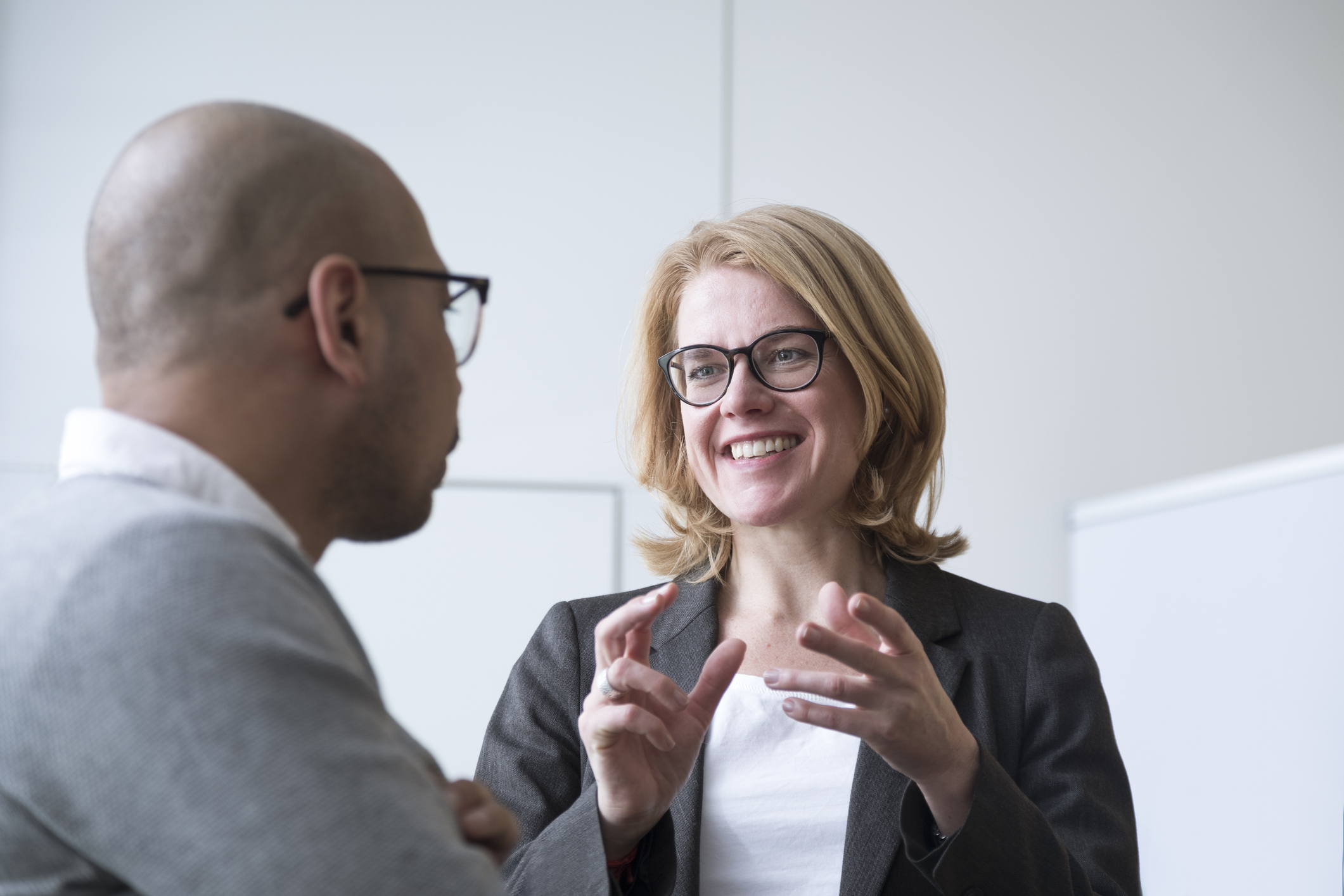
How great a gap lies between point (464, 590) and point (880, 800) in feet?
6.23

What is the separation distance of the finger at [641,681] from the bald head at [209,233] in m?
0.50

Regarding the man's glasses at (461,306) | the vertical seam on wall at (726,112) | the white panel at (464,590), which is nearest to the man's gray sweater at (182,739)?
the man's glasses at (461,306)

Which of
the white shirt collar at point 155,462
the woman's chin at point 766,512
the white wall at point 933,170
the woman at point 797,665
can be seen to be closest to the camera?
the white shirt collar at point 155,462

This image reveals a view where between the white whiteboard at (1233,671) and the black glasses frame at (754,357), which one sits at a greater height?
the black glasses frame at (754,357)

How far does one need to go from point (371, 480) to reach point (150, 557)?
10.2 inches

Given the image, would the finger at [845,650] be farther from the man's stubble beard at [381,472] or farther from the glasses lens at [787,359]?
the glasses lens at [787,359]

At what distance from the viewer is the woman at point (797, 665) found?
1215mm

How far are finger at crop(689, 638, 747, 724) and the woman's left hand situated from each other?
60 mm

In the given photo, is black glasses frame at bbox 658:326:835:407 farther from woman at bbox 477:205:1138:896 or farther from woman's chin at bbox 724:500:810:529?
woman's chin at bbox 724:500:810:529

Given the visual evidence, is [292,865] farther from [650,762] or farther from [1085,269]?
[1085,269]

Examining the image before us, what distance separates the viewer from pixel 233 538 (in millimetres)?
678

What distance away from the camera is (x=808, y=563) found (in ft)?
5.54

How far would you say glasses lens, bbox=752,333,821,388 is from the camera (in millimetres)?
1632

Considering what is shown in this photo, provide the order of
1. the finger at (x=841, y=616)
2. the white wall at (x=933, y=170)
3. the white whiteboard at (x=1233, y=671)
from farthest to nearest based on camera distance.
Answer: the white wall at (x=933, y=170), the white whiteboard at (x=1233, y=671), the finger at (x=841, y=616)
